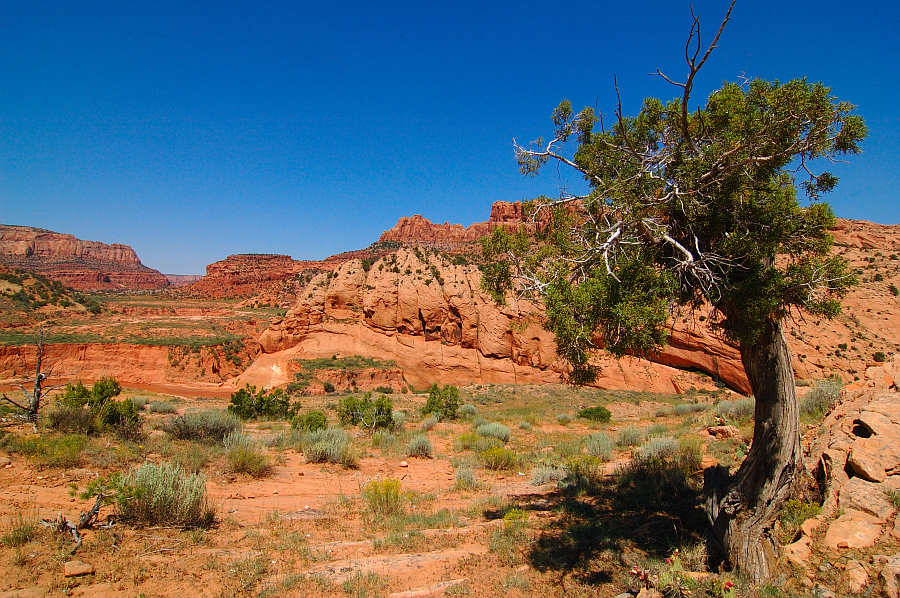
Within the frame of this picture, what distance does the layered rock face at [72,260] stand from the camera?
329ft

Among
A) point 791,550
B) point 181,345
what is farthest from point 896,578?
point 181,345

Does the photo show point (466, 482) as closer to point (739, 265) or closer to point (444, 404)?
point (739, 265)

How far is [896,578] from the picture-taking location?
3557 millimetres

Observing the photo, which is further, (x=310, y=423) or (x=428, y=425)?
(x=428, y=425)

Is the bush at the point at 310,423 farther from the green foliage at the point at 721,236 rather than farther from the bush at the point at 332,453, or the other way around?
the green foliage at the point at 721,236

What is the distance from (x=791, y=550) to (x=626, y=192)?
434 centimetres

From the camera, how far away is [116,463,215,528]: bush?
5367 mm

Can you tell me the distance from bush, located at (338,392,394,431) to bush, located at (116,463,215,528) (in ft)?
26.6

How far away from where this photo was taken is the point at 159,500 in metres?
5.44

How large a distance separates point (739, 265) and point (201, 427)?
1209 cm

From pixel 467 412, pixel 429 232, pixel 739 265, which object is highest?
pixel 429 232

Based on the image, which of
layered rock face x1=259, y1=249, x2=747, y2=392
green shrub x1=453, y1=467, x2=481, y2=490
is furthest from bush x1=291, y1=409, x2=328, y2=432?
layered rock face x1=259, y1=249, x2=747, y2=392

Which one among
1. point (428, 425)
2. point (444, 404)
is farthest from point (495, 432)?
point (444, 404)

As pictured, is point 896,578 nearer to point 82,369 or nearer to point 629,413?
point 629,413
